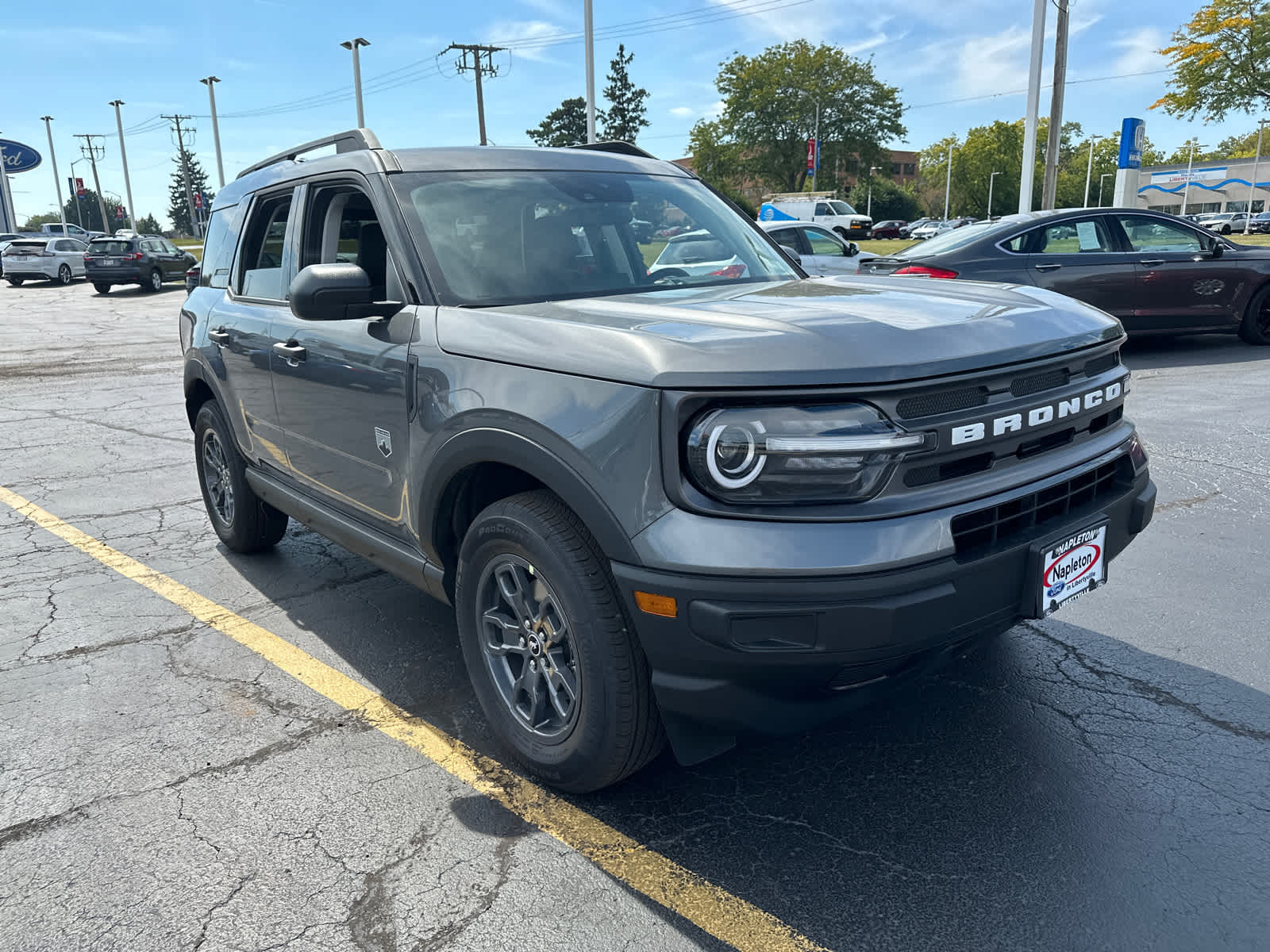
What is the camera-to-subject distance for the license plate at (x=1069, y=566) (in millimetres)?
2334

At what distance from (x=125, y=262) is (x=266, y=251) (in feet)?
91.3

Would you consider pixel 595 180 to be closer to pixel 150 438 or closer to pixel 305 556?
pixel 305 556

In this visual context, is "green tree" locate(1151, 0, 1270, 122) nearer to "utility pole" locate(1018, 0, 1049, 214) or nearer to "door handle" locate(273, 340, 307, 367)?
"utility pole" locate(1018, 0, 1049, 214)

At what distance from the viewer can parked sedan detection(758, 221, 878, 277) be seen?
41.9 ft

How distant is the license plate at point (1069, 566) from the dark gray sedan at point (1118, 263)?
23.6 ft

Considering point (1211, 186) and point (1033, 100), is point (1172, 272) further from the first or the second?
point (1211, 186)

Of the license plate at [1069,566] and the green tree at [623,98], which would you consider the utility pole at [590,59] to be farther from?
the green tree at [623,98]

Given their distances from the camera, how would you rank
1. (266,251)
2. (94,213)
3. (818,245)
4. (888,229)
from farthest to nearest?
(94,213) → (888,229) → (818,245) → (266,251)

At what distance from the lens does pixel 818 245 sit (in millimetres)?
14227

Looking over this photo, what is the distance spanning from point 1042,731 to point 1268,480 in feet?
12.3

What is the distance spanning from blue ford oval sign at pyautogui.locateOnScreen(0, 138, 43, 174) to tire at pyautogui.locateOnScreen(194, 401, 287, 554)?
89167 millimetres

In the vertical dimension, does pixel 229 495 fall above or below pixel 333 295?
below

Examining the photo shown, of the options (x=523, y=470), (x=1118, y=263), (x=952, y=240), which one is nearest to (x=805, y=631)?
(x=523, y=470)

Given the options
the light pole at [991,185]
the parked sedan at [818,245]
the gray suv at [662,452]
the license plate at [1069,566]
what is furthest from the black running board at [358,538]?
the light pole at [991,185]
